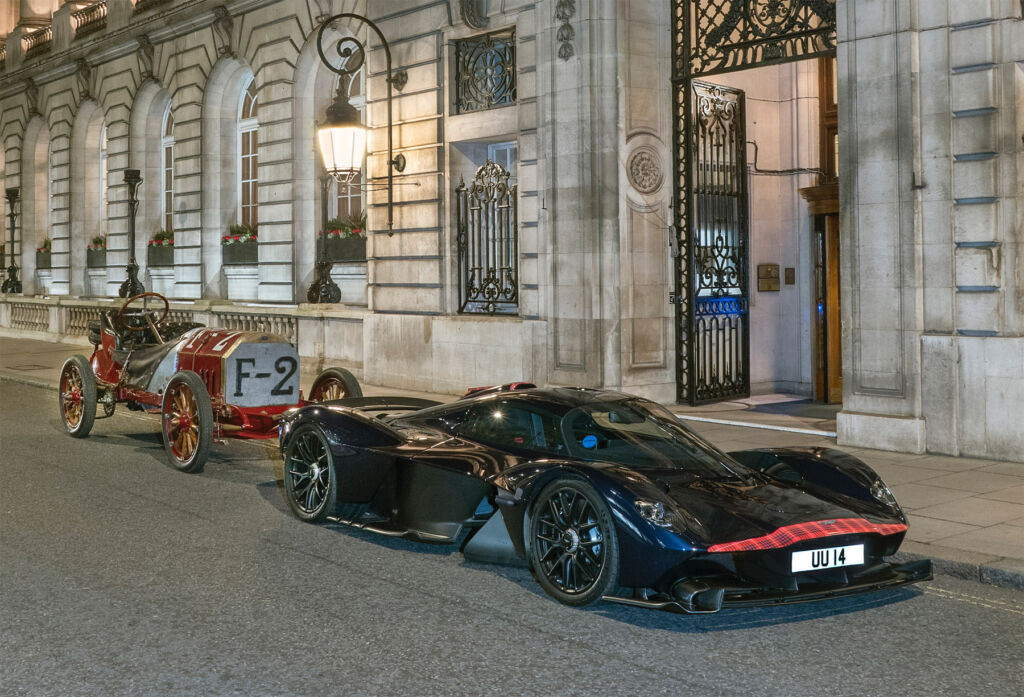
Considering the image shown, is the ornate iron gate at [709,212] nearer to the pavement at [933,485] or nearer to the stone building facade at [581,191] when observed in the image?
the stone building facade at [581,191]

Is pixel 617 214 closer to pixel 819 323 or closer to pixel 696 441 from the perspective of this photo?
pixel 819 323

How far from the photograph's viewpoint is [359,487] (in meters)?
7.77

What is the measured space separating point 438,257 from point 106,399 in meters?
5.66

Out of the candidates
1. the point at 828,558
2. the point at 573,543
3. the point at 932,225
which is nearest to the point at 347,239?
the point at 932,225

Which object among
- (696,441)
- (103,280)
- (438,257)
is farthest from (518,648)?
(103,280)

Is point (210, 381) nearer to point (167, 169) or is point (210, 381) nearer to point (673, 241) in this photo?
point (673, 241)

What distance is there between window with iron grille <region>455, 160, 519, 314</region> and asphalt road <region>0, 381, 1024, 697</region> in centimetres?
860

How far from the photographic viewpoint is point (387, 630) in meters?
5.81

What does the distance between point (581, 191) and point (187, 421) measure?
6061 mm

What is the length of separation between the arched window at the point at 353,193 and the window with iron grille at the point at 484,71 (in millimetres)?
5351

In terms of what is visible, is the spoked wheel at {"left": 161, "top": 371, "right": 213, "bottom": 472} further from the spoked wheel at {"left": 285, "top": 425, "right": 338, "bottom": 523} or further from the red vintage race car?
the spoked wheel at {"left": 285, "top": 425, "right": 338, "bottom": 523}

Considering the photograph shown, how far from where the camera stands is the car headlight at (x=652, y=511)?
578cm

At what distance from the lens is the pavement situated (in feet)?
23.1

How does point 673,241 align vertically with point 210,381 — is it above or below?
above
